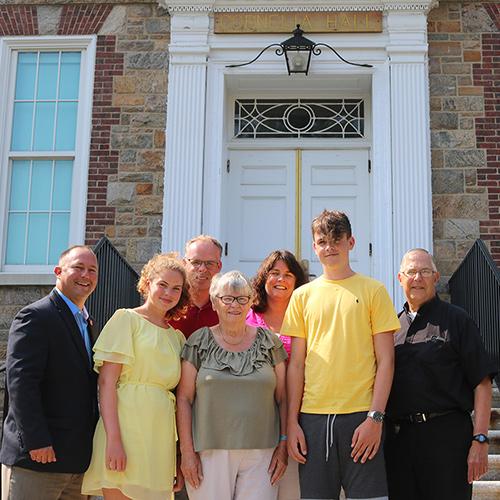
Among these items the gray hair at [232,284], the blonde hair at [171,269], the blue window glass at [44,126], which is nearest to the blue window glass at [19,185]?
the blue window glass at [44,126]

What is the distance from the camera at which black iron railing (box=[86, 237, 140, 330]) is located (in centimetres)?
593

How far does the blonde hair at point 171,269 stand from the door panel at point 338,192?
3.59 m

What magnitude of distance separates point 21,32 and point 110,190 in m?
1.96

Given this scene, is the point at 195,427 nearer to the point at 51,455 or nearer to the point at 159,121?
the point at 51,455

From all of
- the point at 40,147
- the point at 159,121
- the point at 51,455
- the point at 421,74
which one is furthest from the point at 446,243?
the point at 51,455

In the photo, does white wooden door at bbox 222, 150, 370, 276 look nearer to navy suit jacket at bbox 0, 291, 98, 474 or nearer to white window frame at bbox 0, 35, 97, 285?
white window frame at bbox 0, 35, 97, 285

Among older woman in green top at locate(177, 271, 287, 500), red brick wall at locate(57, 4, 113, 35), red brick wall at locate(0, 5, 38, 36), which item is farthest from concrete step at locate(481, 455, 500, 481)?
red brick wall at locate(0, 5, 38, 36)

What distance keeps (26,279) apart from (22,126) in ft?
5.31

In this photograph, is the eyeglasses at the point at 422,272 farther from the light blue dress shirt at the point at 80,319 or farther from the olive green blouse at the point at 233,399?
the light blue dress shirt at the point at 80,319

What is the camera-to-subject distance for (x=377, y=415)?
130 inches

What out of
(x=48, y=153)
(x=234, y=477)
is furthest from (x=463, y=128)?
(x=234, y=477)

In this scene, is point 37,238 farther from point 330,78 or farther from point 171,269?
point 171,269

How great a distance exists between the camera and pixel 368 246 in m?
7.22

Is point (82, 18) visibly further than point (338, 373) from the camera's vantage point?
Yes
